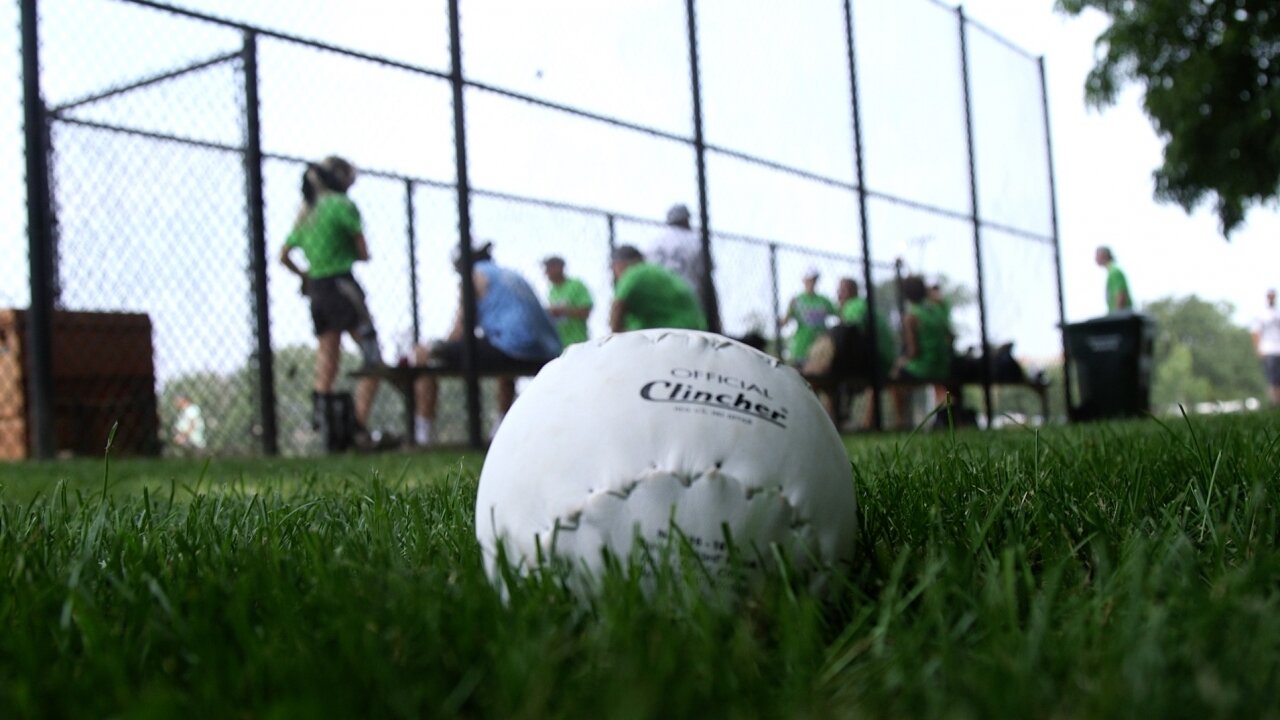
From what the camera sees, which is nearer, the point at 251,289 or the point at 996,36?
the point at 251,289

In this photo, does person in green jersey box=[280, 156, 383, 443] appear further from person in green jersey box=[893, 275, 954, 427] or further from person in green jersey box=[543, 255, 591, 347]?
person in green jersey box=[893, 275, 954, 427]

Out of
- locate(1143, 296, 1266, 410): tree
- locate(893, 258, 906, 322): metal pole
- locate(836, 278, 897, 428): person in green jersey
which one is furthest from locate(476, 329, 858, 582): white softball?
locate(1143, 296, 1266, 410): tree

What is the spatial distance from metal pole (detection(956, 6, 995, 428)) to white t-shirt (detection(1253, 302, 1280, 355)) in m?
7.50

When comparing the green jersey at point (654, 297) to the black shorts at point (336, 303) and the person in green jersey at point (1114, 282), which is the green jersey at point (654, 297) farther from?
the person in green jersey at point (1114, 282)

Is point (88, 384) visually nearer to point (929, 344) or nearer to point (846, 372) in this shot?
point (846, 372)

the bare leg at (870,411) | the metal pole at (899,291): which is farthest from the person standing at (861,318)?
the metal pole at (899,291)

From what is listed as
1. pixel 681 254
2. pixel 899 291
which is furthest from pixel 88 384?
pixel 899 291

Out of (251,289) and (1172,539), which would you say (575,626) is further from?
(251,289)

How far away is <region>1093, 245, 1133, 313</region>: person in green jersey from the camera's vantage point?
1259 centimetres

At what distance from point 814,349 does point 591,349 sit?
316 inches

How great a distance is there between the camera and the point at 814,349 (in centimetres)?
932

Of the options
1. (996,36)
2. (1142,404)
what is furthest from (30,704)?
(996,36)

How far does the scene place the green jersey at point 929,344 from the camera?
1043 cm

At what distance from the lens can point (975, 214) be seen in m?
10.6
